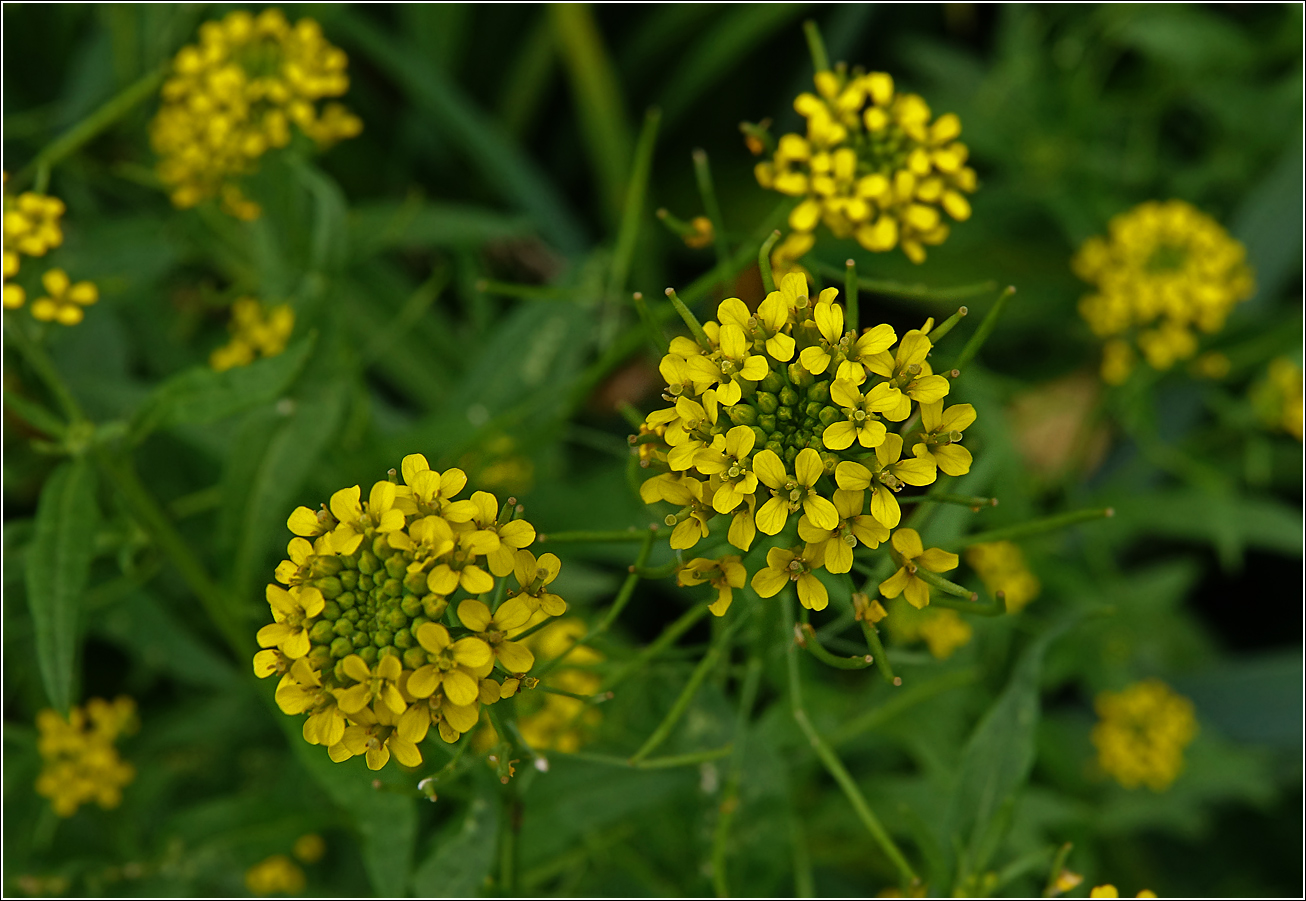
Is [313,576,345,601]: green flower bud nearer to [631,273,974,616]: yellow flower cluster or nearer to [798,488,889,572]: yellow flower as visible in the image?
[631,273,974,616]: yellow flower cluster

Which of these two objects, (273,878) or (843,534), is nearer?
(843,534)

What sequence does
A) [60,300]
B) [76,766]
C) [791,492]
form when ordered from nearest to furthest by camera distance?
[791,492], [60,300], [76,766]

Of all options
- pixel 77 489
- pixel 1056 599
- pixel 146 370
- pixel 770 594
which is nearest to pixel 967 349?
pixel 770 594

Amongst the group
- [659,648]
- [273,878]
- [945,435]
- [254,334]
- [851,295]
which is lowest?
[273,878]

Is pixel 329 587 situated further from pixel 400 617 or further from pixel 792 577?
pixel 792 577

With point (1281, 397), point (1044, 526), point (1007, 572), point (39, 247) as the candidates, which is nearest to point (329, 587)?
point (39, 247)

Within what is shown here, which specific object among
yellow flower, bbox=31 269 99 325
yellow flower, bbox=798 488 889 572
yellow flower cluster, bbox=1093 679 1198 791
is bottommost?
yellow flower cluster, bbox=1093 679 1198 791

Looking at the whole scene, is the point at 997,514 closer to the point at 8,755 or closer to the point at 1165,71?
the point at 1165,71

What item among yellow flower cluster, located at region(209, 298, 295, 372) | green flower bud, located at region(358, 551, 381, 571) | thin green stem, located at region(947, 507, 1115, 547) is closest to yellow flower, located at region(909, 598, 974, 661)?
thin green stem, located at region(947, 507, 1115, 547)
